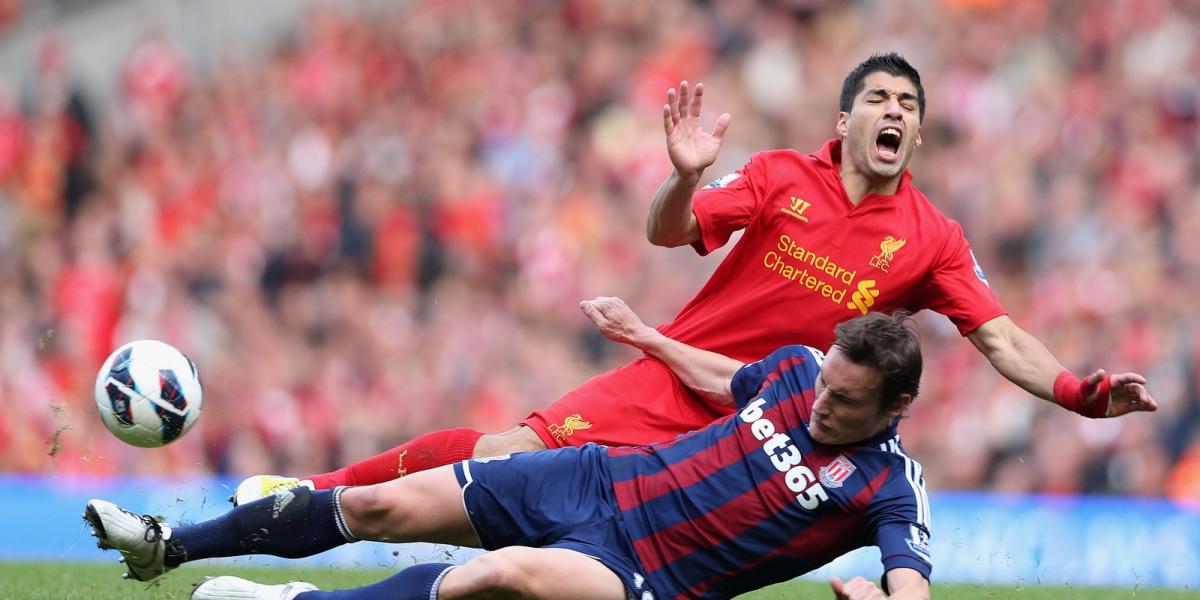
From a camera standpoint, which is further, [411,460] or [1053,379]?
[411,460]

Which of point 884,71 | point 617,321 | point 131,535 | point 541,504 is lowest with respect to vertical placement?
point 541,504

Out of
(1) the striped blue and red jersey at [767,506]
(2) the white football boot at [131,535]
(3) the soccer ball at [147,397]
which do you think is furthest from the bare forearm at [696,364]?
(2) the white football boot at [131,535]

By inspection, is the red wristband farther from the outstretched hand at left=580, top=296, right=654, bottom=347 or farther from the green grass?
the outstretched hand at left=580, top=296, right=654, bottom=347

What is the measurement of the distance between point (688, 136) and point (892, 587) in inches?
80.0

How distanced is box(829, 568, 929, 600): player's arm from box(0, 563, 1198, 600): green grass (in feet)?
6.78

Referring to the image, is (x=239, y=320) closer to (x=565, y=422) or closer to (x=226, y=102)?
(x=226, y=102)

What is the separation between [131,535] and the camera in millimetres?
5930

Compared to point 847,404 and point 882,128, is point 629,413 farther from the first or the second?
point 882,128

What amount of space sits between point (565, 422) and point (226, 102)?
38.9 ft

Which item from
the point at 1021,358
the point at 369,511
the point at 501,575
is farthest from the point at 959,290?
→ the point at 369,511

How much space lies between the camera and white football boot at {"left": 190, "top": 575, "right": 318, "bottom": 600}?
5633 mm

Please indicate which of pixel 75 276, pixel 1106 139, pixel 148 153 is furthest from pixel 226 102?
pixel 1106 139

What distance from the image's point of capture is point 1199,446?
11.7 meters

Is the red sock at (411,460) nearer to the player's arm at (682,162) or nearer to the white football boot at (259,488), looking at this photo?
the white football boot at (259,488)
